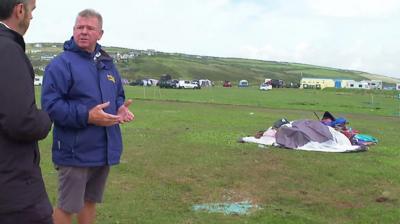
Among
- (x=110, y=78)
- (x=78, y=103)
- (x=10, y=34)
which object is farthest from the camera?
(x=110, y=78)

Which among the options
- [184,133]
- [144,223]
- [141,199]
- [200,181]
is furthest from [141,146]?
[144,223]

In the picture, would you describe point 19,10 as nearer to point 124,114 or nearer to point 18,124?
point 18,124

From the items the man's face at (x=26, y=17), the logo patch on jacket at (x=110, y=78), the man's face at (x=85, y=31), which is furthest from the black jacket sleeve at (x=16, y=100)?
the logo patch on jacket at (x=110, y=78)

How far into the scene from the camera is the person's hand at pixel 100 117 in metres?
4.71

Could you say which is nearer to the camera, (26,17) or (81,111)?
(26,17)

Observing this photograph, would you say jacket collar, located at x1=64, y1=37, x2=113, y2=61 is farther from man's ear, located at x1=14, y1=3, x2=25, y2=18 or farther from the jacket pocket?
man's ear, located at x1=14, y1=3, x2=25, y2=18

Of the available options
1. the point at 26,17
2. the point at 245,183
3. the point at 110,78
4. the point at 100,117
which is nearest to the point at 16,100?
the point at 26,17

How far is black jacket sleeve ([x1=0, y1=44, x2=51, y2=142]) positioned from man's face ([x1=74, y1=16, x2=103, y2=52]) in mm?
1765

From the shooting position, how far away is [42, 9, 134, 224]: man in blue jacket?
479 centimetres

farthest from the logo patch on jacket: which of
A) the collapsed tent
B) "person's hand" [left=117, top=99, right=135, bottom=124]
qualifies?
the collapsed tent

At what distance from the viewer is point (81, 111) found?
15.6 feet

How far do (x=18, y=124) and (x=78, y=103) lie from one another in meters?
1.73

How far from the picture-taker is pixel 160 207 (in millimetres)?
8086

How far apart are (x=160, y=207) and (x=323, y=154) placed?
6.88 m
